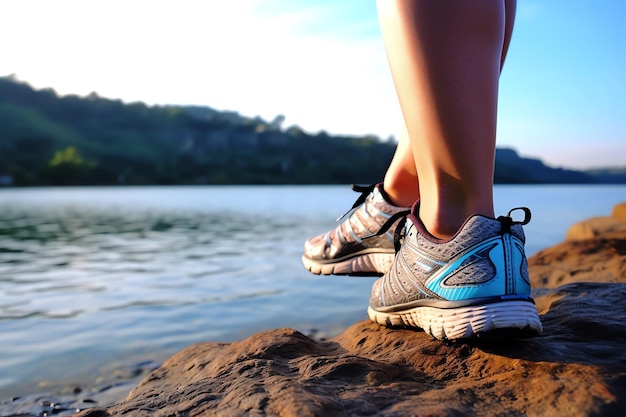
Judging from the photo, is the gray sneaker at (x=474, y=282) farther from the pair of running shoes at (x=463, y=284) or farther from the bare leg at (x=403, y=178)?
the bare leg at (x=403, y=178)

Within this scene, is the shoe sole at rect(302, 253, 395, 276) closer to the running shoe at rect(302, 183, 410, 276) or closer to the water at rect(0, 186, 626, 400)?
the running shoe at rect(302, 183, 410, 276)

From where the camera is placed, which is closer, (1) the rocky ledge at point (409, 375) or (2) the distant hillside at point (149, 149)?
(1) the rocky ledge at point (409, 375)

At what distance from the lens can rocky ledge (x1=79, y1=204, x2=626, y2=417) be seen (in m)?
0.96

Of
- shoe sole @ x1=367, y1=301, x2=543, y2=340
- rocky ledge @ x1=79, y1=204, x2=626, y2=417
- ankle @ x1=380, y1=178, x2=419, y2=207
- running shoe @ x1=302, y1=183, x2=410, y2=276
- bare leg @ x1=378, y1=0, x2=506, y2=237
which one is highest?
bare leg @ x1=378, y1=0, x2=506, y2=237

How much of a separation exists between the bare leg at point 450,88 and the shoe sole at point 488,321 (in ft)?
0.70

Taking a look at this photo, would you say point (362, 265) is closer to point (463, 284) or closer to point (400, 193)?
point (400, 193)

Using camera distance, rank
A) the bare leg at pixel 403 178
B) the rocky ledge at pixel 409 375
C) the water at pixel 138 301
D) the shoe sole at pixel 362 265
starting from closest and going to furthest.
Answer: the rocky ledge at pixel 409 375
the bare leg at pixel 403 178
the shoe sole at pixel 362 265
the water at pixel 138 301

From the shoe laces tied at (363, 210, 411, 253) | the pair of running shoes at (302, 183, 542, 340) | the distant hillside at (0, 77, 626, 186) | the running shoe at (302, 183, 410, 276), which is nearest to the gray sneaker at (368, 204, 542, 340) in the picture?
the pair of running shoes at (302, 183, 542, 340)

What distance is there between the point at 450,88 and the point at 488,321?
547 millimetres

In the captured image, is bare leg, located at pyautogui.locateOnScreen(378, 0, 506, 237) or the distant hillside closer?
bare leg, located at pyautogui.locateOnScreen(378, 0, 506, 237)

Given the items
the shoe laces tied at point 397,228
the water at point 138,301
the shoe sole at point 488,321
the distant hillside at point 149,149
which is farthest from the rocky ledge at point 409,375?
the distant hillside at point 149,149

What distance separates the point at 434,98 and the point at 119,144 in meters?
74.4

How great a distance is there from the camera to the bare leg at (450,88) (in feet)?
4.01

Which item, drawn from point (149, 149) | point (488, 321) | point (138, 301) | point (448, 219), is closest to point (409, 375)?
point (488, 321)
